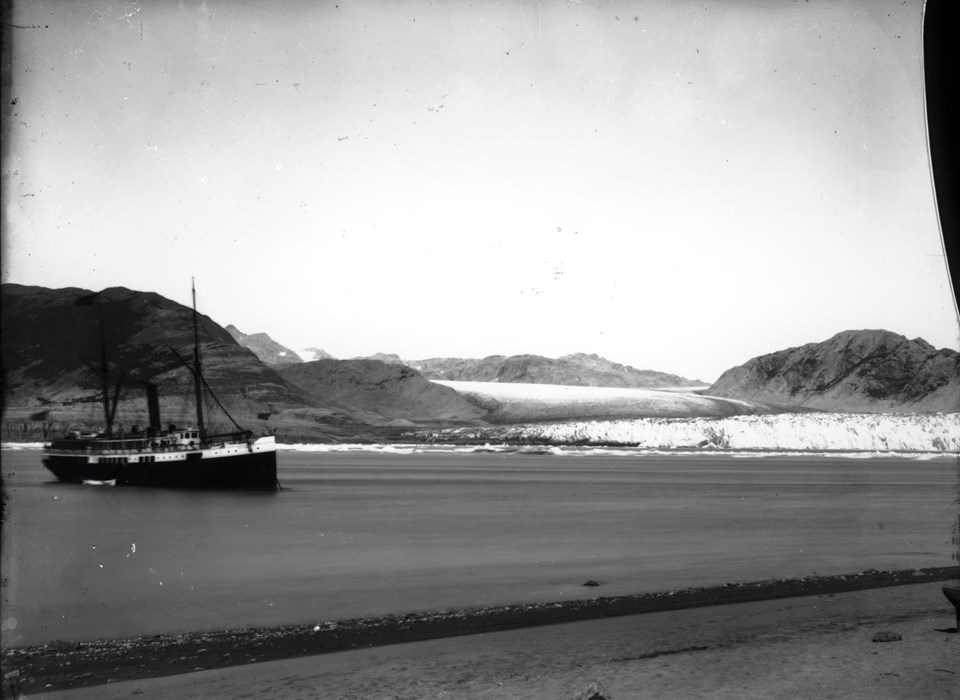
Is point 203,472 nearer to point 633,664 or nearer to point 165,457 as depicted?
point 165,457

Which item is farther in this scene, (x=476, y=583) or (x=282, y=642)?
(x=476, y=583)

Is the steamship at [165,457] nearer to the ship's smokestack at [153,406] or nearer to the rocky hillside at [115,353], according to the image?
A: the ship's smokestack at [153,406]

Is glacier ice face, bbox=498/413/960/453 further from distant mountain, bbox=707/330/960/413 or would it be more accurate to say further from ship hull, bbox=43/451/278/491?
ship hull, bbox=43/451/278/491

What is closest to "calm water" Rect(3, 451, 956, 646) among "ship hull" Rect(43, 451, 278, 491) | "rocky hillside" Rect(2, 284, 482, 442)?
"ship hull" Rect(43, 451, 278, 491)

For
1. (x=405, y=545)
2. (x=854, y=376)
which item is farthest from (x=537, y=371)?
(x=405, y=545)

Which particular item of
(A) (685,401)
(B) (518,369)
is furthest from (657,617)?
(B) (518,369)

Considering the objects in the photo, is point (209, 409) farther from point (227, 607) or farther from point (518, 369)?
point (518, 369)
